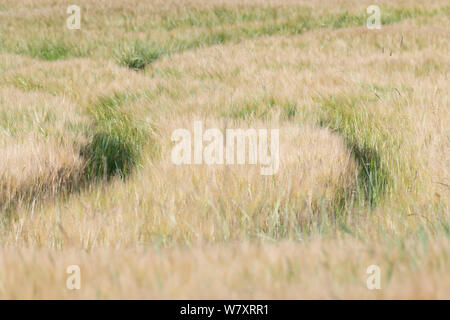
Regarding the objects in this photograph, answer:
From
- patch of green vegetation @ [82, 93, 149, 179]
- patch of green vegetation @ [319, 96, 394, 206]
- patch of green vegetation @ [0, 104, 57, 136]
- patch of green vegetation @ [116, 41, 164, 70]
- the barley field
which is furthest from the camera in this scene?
patch of green vegetation @ [116, 41, 164, 70]

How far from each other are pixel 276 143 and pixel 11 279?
70.4 inches

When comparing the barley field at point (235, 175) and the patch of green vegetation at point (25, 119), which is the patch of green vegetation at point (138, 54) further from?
the patch of green vegetation at point (25, 119)

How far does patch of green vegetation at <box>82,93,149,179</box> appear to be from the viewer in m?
3.06

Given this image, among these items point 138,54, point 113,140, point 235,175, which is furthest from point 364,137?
point 138,54

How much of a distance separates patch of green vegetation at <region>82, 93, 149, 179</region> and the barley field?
2cm

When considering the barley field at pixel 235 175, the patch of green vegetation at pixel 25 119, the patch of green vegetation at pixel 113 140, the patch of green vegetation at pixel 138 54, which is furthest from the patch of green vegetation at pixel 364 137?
the patch of green vegetation at pixel 138 54

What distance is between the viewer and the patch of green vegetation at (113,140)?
10.0 feet

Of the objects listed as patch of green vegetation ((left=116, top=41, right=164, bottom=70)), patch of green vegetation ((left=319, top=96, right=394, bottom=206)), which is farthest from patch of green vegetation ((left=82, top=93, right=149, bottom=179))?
patch of green vegetation ((left=116, top=41, right=164, bottom=70))

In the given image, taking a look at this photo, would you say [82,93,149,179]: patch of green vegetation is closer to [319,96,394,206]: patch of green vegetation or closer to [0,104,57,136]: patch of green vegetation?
[0,104,57,136]: patch of green vegetation

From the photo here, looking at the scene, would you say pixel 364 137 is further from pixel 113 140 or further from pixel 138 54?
pixel 138 54

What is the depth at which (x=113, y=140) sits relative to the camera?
3555 millimetres

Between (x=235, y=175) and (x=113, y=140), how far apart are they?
1507 millimetres

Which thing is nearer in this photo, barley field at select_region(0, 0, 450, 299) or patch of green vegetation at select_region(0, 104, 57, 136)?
barley field at select_region(0, 0, 450, 299)

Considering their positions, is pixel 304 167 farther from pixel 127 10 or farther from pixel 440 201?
pixel 127 10
